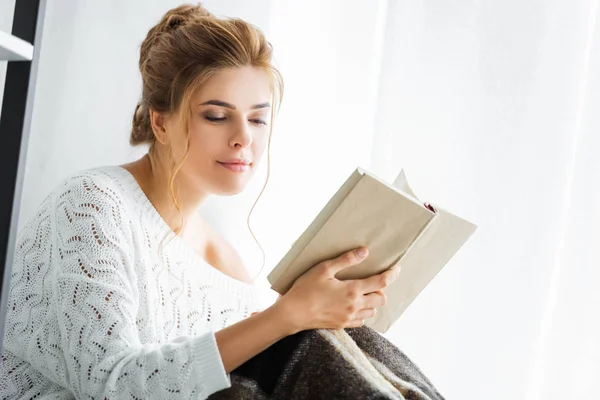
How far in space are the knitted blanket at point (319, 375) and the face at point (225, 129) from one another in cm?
41

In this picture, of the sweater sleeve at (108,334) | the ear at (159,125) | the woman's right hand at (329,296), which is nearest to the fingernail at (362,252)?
the woman's right hand at (329,296)

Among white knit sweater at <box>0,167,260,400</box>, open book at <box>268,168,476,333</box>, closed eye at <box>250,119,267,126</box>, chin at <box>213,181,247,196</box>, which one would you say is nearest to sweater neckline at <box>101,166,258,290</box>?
white knit sweater at <box>0,167,260,400</box>

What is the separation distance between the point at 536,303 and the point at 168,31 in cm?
83

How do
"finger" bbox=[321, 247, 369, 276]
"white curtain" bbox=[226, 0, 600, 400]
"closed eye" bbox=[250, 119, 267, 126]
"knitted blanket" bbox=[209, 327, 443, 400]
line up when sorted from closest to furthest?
"knitted blanket" bbox=[209, 327, 443, 400] < "finger" bbox=[321, 247, 369, 276] < "white curtain" bbox=[226, 0, 600, 400] < "closed eye" bbox=[250, 119, 267, 126]

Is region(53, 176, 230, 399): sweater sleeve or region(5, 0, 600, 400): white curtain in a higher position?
region(5, 0, 600, 400): white curtain

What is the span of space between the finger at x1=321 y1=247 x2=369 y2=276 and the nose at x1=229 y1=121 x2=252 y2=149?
0.36 meters

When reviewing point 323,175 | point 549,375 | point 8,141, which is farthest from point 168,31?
point 549,375

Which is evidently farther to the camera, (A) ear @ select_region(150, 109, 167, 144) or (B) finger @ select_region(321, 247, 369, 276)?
(A) ear @ select_region(150, 109, 167, 144)

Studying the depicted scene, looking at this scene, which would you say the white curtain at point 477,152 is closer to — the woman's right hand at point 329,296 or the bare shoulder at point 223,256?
the bare shoulder at point 223,256

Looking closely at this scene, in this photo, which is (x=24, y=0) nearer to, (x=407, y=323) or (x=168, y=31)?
(x=168, y=31)

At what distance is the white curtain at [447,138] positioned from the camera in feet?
3.90

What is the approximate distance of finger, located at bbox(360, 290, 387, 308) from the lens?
1018 mm

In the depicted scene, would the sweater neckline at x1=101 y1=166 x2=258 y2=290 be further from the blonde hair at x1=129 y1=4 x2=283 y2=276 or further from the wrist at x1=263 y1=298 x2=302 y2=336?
the wrist at x1=263 y1=298 x2=302 y2=336

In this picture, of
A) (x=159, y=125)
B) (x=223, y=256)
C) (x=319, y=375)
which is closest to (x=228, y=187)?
(x=159, y=125)
